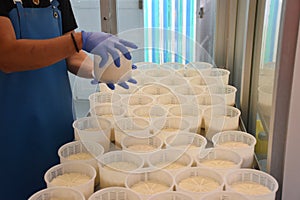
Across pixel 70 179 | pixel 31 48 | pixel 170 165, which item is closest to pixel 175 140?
pixel 170 165

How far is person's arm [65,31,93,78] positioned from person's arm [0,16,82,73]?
25 cm

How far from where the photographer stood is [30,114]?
1.64m

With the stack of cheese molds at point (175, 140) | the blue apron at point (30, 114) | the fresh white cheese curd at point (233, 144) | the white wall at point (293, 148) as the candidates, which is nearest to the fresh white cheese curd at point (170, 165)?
the stack of cheese molds at point (175, 140)

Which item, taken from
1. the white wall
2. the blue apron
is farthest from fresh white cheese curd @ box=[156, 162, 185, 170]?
the blue apron

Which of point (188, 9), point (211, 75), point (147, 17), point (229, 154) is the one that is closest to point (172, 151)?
point (229, 154)

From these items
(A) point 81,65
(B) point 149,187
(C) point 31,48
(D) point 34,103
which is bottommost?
(B) point 149,187

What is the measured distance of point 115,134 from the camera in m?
1.48

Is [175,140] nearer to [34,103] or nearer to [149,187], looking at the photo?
[149,187]

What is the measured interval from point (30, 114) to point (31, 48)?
41 cm

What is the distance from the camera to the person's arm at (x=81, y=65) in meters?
1.61

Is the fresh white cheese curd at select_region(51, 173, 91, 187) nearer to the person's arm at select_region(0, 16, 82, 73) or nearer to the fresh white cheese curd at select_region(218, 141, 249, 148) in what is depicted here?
the person's arm at select_region(0, 16, 82, 73)

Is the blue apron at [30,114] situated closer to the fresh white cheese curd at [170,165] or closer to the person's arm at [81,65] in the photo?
the person's arm at [81,65]

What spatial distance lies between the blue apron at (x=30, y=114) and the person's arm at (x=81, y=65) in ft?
0.16

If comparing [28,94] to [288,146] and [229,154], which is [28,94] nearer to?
[229,154]
